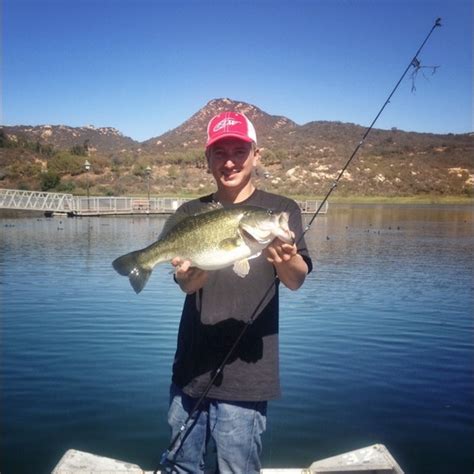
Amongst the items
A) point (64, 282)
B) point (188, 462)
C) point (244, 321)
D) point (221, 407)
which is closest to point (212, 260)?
point (244, 321)

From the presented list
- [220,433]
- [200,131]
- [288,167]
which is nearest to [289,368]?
[220,433]

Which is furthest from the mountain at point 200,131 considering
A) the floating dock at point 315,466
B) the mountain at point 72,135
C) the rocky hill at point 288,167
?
the floating dock at point 315,466

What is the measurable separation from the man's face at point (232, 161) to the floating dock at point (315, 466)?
222cm

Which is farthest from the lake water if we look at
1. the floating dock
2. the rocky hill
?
the rocky hill

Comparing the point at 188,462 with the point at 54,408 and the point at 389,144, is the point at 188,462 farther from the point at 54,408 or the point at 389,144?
the point at 389,144

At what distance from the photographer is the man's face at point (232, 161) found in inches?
137

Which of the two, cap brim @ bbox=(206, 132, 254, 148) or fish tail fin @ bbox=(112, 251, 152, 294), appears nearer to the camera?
cap brim @ bbox=(206, 132, 254, 148)

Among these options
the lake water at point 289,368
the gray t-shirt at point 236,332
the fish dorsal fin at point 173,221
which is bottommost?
the lake water at point 289,368

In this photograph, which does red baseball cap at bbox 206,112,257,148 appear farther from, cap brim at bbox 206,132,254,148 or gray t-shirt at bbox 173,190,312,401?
gray t-shirt at bbox 173,190,312,401

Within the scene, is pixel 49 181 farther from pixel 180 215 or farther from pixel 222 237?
pixel 222 237

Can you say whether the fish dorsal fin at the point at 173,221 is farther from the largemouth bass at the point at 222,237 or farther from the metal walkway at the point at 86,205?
the metal walkway at the point at 86,205

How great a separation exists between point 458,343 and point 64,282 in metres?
11.2

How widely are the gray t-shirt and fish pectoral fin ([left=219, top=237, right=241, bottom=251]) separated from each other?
0.78ft

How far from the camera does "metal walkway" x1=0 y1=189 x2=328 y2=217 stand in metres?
45.1
